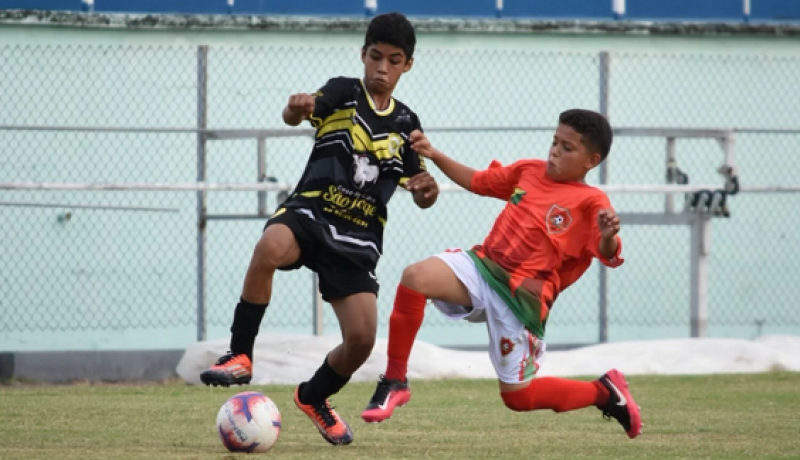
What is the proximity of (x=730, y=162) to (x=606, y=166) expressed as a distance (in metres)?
1.02

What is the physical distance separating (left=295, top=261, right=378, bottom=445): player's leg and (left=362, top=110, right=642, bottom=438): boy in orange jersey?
0.47ft

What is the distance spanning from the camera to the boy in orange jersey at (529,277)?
5688 mm

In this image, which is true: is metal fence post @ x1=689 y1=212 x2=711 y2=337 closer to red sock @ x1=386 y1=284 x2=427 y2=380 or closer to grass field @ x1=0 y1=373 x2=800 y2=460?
grass field @ x1=0 y1=373 x2=800 y2=460

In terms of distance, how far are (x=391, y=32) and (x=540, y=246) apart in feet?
3.77

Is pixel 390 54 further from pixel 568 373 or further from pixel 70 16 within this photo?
pixel 70 16

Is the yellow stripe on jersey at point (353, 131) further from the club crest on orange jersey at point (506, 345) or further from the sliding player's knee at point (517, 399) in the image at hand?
the sliding player's knee at point (517, 399)

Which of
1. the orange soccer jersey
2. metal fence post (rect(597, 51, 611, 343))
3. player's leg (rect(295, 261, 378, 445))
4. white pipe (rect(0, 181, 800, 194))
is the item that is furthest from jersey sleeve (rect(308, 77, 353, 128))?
metal fence post (rect(597, 51, 611, 343))

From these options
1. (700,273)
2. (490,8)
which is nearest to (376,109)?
(700,273)

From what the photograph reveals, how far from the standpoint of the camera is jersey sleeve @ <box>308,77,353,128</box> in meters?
5.82

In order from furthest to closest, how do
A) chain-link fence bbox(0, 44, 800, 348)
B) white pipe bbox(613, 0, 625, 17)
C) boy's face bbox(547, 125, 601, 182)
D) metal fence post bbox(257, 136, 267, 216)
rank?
white pipe bbox(613, 0, 625, 17) → chain-link fence bbox(0, 44, 800, 348) → metal fence post bbox(257, 136, 267, 216) → boy's face bbox(547, 125, 601, 182)

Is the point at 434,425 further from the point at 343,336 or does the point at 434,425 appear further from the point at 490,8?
the point at 490,8

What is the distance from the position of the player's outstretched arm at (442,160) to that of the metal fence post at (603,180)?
16.5ft

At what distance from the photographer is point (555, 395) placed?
5844mm

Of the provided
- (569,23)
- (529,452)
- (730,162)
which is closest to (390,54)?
(529,452)
